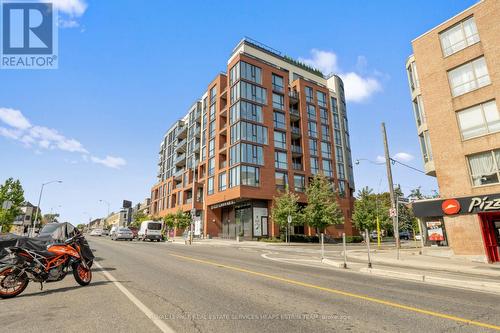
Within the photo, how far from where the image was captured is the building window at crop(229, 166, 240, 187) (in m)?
39.5

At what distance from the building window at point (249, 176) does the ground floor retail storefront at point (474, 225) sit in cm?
2421

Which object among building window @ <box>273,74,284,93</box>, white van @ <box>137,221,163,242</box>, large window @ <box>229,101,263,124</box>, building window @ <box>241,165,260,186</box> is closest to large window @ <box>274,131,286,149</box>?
large window @ <box>229,101,263,124</box>

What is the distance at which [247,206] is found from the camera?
41.0m

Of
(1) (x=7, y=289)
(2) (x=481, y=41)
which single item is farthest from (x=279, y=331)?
(2) (x=481, y=41)

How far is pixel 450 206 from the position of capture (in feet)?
58.6

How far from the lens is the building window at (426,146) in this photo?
2130cm

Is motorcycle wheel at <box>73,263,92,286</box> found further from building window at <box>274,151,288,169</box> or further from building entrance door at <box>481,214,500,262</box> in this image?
building window at <box>274,151,288,169</box>

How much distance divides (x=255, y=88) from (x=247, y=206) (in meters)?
18.1

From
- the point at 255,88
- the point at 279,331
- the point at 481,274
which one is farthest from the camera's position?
the point at 255,88

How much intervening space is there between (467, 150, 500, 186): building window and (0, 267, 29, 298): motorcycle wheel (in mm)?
21638

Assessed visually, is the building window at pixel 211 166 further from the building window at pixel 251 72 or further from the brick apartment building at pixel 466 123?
the brick apartment building at pixel 466 123

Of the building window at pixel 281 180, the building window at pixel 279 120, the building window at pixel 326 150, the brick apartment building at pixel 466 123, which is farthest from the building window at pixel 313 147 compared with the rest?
the brick apartment building at pixel 466 123

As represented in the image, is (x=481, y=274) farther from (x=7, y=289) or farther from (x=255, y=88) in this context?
(x=255, y=88)

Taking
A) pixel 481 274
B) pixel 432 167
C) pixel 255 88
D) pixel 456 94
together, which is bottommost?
pixel 481 274
